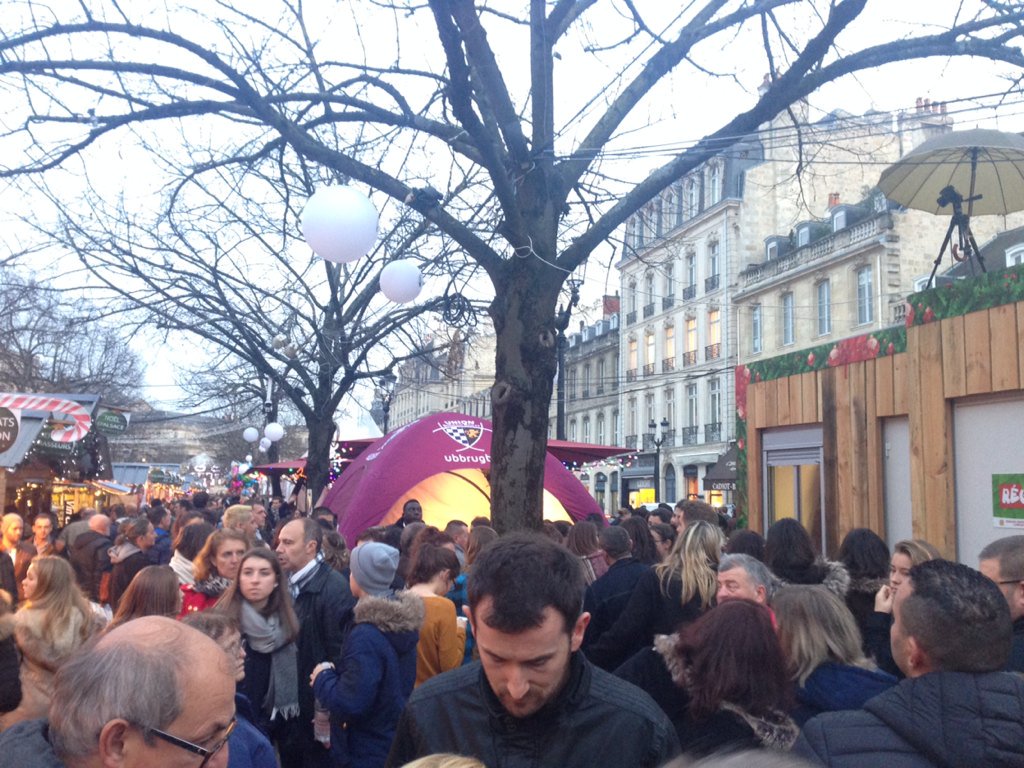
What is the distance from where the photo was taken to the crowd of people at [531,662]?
2.00 meters

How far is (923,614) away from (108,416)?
1904 centimetres

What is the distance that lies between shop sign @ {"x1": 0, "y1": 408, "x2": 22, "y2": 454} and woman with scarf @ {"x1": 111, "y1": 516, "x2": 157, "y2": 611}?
493 centimetres

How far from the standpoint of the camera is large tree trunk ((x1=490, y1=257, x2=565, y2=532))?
24.6 feet

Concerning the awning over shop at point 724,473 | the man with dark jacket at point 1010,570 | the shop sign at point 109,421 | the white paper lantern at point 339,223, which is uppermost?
the white paper lantern at point 339,223

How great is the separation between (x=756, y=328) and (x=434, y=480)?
27309 mm

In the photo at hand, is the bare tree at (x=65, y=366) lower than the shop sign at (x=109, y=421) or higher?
higher

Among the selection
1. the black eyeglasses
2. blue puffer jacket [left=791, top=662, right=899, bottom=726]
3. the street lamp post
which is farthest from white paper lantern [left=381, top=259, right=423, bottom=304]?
the street lamp post

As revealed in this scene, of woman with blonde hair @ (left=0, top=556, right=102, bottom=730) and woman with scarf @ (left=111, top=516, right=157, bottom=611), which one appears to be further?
woman with scarf @ (left=111, top=516, right=157, bottom=611)

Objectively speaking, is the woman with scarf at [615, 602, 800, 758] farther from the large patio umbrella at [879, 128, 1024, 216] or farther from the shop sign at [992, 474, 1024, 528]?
the large patio umbrella at [879, 128, 1024, 216]

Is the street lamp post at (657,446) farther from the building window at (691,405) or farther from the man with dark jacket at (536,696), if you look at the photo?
the man with dark jacket at (536,696)

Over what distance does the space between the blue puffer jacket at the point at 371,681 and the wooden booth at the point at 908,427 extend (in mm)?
4557

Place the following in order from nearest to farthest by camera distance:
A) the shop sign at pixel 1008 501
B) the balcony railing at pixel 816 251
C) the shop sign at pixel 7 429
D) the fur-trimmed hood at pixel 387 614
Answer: the fur-trimmed hood at pixel 387 614 → the shop sign at pixel 1008 501 → the shop sign at pixel 7 429 → the balcony railing at pixel 816 251

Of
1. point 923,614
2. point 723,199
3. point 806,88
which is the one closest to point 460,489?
point 806,88

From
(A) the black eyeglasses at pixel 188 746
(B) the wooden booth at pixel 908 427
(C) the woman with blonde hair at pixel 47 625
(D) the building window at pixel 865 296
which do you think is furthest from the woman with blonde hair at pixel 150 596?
(D) the building window at pixel 865 296
